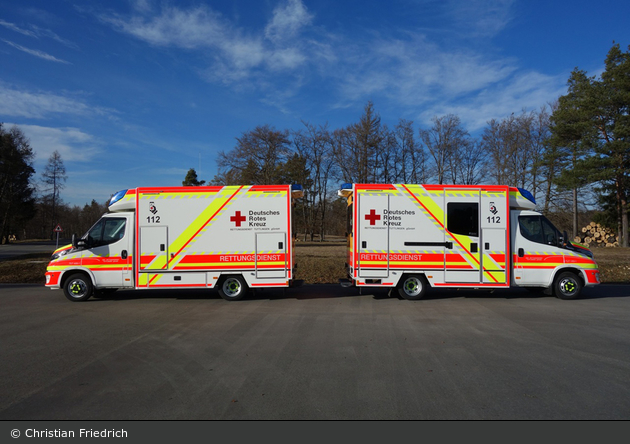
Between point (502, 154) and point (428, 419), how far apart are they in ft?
128

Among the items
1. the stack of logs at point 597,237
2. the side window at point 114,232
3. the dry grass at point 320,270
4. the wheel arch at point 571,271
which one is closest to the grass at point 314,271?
the dry grass at point 320,270

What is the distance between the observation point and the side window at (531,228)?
10.4 m

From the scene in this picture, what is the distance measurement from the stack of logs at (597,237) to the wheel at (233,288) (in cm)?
3398

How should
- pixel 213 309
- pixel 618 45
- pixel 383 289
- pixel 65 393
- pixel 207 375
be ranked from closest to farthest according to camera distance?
1. pixel 65 393
2. pixel 207 375
3. pixel 213 309
4. pixel 383 289
5. pixel 618 45

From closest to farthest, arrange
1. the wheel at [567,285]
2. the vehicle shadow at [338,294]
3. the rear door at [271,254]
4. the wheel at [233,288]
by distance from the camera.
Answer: the rear door at [271,254]
the wheel at [233,288]
the wheel at [567,285]
the vehicle shadow at [338,294]

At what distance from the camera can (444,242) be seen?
1012 centimetres

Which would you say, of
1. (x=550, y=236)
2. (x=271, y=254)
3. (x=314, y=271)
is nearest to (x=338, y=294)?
(x=271, y=254)

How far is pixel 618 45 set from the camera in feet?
94.4

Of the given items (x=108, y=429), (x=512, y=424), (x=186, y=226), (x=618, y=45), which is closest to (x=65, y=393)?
(x=108, y=429)

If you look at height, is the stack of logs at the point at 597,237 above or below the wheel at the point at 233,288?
above

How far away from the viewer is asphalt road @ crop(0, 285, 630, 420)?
399 cm

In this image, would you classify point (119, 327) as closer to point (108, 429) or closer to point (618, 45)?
point (108, 429)

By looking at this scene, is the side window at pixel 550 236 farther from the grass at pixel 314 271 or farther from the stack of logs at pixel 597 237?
the stack of logs at pixel 597 237

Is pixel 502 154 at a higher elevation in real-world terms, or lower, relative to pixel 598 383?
higher
